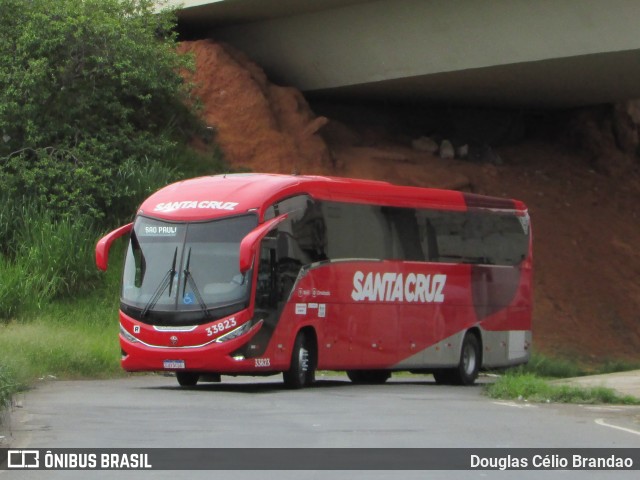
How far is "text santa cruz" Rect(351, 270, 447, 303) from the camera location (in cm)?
2264

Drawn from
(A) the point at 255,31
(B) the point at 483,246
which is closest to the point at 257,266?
(B) the point at 483,246

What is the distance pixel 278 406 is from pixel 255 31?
19.6 meters

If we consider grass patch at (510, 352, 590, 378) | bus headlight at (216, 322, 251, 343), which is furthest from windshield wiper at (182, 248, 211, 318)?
grass patch at (510, 352, 590, 378)

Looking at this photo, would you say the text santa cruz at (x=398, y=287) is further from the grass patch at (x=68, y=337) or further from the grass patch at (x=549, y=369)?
the grass patch at (x=68, y=337)

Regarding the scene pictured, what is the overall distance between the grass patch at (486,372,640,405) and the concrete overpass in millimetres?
9709

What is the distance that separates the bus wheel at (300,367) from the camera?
21.0 metres

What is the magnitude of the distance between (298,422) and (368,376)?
10734mm

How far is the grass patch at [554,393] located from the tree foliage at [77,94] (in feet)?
44.4

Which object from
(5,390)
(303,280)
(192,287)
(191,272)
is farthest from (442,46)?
(5,390)

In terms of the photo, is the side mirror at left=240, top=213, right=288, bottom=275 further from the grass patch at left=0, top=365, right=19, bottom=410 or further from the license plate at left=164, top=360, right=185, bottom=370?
the grass patch at left=0, top=365, right=19, bottom=410

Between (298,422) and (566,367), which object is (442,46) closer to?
(566,367)

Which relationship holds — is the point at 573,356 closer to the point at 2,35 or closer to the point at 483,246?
the point at 483,246

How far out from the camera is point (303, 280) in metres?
21.2

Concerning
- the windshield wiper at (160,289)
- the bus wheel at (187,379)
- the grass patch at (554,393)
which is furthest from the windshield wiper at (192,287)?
the grass patch at (554,393)
